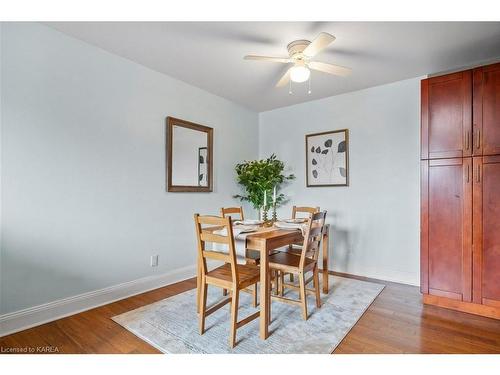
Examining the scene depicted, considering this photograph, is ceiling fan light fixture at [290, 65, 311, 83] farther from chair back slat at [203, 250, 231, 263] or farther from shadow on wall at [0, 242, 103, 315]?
shadow on wall at [0, 242, 103, 315]

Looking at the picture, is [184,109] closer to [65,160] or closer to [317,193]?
[65,160]

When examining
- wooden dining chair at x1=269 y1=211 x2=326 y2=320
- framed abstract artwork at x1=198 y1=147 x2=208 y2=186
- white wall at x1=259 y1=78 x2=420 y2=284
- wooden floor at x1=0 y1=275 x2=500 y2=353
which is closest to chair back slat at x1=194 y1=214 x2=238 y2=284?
wooden dining chair at x1=269 y1=211 x2=326 y2=320

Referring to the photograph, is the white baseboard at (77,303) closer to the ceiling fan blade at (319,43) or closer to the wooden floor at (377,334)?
the wooden floor at (377,334)

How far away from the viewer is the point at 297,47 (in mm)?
2330

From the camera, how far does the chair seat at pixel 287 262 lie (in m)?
2.28

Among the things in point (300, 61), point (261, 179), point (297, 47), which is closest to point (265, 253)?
point (300, 61)

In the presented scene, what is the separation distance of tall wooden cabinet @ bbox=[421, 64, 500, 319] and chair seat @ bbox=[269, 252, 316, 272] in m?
1.22

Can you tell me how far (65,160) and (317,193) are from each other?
308cm

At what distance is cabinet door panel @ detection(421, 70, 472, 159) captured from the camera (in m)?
2.42

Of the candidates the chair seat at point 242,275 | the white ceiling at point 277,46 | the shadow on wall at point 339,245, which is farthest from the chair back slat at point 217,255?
the shadow on wall at point 339,245

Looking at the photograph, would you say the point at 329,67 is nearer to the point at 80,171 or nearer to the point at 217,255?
the point at 217,255

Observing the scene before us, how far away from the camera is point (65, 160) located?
232 centimetres
